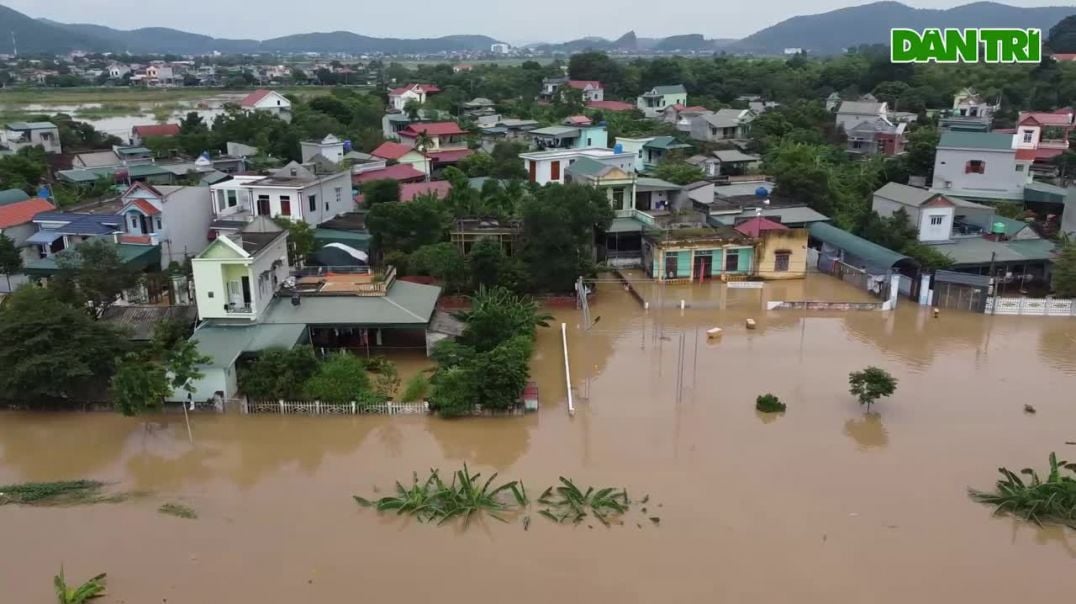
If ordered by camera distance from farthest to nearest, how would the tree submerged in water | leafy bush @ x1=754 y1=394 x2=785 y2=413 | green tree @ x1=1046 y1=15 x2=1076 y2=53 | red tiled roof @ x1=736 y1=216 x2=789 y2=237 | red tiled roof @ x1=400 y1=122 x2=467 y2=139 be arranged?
green tree @ x1=1046 y1=15 x2=1076 y2=53 < red tiled roof @ x1=400 y1=122 x2=467 y2=139 < red tiled roof @ x1=736 y1=216 x2=789 y2=237 < leafy bush @ x1=754 y1=394 x2=785 y2=413 < the tree submerged in water

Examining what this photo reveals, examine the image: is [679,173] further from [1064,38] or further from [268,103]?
[1064,38]

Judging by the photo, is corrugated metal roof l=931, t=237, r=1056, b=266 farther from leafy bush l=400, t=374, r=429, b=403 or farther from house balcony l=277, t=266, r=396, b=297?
house balcony l=277, t=266, r=396, b=297

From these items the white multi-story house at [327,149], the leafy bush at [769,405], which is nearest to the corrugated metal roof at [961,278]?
the leafy bush at [769,405]

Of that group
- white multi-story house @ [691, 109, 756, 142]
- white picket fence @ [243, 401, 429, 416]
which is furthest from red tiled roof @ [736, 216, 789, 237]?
white multi-story house @ [691, 109, 756, 142]

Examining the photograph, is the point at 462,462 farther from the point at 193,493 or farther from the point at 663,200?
the point at 663,200

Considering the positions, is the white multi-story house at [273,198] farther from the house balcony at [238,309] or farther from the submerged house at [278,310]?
the house balcony at [238,309]
